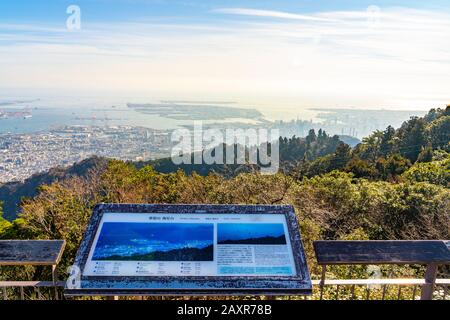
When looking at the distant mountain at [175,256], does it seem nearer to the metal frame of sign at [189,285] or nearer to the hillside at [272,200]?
the metal frame of sign at [189,285]

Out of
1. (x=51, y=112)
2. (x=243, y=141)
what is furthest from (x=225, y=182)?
(x=51, y=112)

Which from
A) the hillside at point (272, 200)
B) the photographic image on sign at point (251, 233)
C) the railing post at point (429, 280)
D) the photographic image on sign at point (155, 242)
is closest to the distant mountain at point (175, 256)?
the photographic image on sign at point (155, 242)

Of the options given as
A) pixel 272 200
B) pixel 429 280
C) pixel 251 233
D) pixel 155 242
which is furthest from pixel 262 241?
pixel 272 200

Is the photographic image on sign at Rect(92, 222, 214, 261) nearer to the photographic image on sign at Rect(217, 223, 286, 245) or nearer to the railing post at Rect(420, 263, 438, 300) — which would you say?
the photographic image on sign at Rect(217, 223, 286, 245)

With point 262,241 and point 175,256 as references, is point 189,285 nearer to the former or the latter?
point 175,256

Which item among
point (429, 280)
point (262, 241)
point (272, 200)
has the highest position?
point (262, 241)
